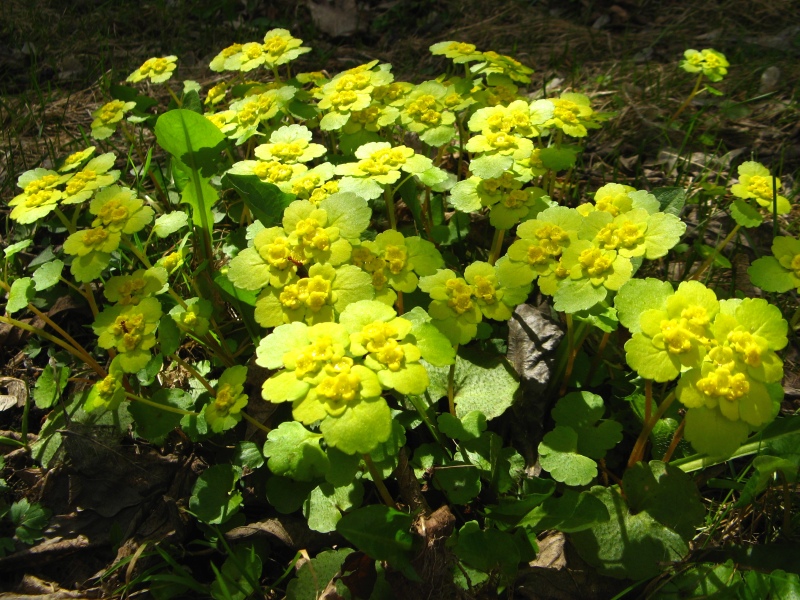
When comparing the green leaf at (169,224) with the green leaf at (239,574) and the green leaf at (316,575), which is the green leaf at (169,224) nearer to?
the green leaf at (239,574)

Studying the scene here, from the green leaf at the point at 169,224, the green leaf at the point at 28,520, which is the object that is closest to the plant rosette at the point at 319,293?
the green leaf at the point at 169,224

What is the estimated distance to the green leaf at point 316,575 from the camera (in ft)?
5.41

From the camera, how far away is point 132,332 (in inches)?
70.9

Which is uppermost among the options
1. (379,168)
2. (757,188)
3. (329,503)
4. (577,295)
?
(379,168)

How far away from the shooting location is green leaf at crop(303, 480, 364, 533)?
1.75 m

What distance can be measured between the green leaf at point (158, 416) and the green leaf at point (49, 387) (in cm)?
34

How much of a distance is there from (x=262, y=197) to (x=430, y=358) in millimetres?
910

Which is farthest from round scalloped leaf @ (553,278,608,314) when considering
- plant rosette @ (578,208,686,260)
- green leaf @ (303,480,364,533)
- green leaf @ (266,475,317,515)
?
green leaf @ (266,475,317,515)

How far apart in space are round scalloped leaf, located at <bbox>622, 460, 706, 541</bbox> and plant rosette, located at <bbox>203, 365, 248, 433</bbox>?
1190 millimetres

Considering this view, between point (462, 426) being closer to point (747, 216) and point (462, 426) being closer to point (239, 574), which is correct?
point (239, 574)

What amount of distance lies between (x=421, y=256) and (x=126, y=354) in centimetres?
94

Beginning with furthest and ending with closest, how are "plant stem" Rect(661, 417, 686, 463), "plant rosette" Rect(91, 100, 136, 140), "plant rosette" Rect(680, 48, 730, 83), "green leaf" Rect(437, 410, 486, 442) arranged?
"plant rosette" Rect(680, 48, 730, 83) → "plant rosette" Rect(91, 100, 136, 140) → "green leaf" Rect(437, 410, 486, 442) → "plant stem" Rect(661, 417, 686, 463)

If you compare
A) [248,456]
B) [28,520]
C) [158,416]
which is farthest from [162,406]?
[28,520]

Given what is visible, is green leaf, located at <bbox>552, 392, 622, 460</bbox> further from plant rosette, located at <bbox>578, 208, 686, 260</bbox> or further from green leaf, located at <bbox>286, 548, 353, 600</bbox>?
green leaf, located at <bbox>286, 548, 353, 600</bbox>
